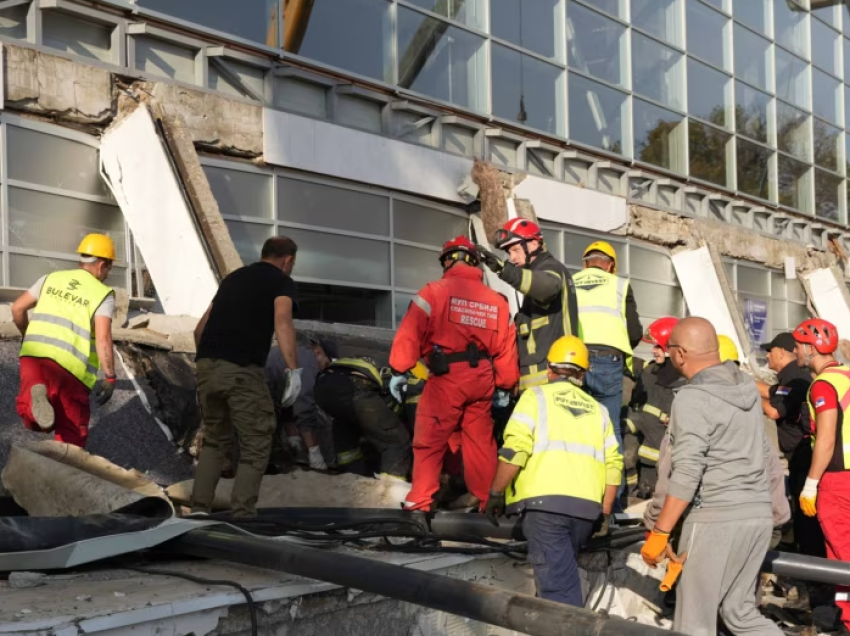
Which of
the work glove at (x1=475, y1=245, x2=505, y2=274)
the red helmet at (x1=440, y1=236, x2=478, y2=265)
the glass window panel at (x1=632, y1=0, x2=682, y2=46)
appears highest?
the glass window panel at (x1=632, y1=0, x2=682, y2=46)

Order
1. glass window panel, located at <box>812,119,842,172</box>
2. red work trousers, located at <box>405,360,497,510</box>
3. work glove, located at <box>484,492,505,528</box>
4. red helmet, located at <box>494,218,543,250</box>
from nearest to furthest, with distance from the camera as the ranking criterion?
work glove, located at <box>484,492,505,528</box>
red work trousers, located at <box>405,360,497,510</box>
red helmet, located at <box>494,218,543,250</box>
glass window panel, located at <box>812,119,842,172</box>

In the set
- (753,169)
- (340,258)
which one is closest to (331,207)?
(340,258)

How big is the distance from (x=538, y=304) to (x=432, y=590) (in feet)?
11.1

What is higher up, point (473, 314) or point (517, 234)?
point (517, 234)

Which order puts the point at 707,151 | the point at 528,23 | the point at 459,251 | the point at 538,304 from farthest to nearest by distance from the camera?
1. the point at 707,151
2. the point at 528,23
3. the point at 538,304
4. the point at 459,251

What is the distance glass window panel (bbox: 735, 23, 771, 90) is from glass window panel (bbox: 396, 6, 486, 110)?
314 inches

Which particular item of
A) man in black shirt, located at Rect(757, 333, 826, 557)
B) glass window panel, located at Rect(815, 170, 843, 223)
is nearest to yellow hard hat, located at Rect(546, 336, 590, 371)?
man in black shirt, located at Rect(757, 333, 826, 557)

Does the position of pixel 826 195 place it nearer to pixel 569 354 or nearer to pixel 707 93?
pixel 707 93

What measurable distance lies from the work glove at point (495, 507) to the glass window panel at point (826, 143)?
19257 mm

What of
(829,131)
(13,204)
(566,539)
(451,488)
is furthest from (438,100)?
(829,131)

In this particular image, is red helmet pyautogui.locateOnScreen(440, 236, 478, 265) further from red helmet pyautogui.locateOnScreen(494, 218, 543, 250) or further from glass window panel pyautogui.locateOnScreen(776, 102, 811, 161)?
glass window panel pyautogui.locateOnScreen(776, 102, 811, 161)

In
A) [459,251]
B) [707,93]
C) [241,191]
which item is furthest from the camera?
[707,93]

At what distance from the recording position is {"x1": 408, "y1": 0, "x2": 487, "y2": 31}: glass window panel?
13.6 meters

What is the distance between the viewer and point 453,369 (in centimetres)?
646
